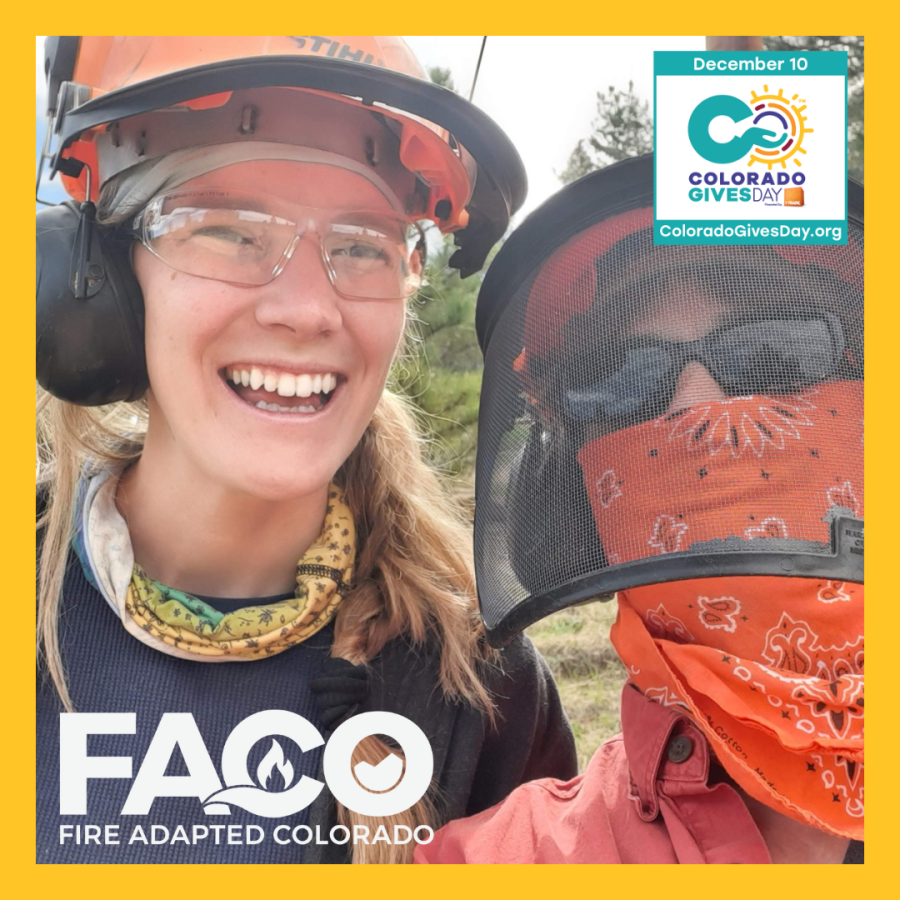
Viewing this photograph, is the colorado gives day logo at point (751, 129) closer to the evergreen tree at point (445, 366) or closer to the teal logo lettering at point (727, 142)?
the teal logo lettering at point (727, 142)

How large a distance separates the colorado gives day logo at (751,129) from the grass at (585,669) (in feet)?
3.35

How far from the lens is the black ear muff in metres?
1.44

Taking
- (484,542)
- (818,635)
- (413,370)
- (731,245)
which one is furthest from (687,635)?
(413,370)

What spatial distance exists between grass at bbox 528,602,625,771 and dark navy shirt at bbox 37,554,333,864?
24.4 inches

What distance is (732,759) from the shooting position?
1.22m

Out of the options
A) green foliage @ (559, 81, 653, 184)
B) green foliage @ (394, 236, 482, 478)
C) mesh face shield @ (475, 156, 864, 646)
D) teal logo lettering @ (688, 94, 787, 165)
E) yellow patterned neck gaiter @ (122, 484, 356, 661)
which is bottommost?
yellow patterned neck gaiter @ (122, 484, 356, 661)

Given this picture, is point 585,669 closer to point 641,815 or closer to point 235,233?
point 641,815

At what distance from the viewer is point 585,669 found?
2135 mm

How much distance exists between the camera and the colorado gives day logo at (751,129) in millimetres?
1414

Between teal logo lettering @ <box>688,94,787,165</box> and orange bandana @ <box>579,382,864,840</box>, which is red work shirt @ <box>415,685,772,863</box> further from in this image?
teal logo lettering @ <box>688,94,787,165</box>

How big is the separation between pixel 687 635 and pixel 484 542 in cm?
29

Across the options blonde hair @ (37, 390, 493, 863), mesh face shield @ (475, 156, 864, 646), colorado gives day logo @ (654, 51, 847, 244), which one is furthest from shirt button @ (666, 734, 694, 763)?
colorado gives day logo @ (654, 51, 847, 244)

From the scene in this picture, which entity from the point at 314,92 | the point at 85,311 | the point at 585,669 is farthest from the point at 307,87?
the point at 585,669

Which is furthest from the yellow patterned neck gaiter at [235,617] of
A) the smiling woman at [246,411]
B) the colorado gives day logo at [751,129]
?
the colorado gives day logo at [751,129]
